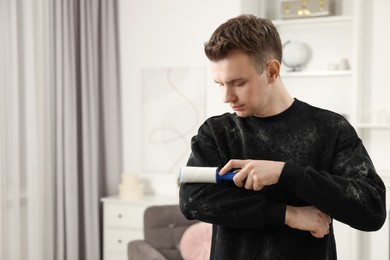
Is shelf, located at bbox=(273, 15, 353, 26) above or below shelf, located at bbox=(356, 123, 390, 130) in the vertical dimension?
above

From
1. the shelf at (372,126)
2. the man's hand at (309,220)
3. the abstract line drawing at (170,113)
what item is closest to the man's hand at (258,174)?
the man's hand at (309,220)

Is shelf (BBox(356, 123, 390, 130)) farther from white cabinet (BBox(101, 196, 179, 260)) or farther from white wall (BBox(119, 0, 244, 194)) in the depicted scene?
white cabinet (BBox(101, 196, 179, 260))

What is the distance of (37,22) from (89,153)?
1022 mm

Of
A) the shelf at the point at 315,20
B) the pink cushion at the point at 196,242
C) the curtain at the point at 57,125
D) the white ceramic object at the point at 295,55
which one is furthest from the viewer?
the white ceramic object at the point at 295,55

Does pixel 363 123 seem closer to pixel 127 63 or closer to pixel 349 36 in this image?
pixel 349 36

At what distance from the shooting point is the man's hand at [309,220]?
123 centimetres

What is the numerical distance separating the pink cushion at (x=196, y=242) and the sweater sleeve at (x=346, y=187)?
1.99m

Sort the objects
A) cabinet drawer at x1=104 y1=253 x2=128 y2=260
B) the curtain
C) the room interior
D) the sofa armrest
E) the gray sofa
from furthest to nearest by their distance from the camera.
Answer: cabinet drawer at x1=104 y1=253 x2=128 y2=260
the room interior
the curtain
the gray sofa
the sofa armrest

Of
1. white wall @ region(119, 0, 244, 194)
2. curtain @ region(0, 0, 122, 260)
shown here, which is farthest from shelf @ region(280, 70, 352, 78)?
curtain @ region(0, 0, 122, 260)

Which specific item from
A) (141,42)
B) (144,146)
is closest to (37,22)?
(141,42)

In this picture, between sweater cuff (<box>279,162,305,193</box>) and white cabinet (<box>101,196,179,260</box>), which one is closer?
sweater cuff (<box>279,162,305,193</box>)

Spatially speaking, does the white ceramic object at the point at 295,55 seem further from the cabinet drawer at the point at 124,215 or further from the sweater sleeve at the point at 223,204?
the sweater sleeve at the point at 223,204

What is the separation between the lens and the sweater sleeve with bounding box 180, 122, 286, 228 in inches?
48.7

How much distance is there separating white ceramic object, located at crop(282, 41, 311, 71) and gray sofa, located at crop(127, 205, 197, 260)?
1.40 meters
